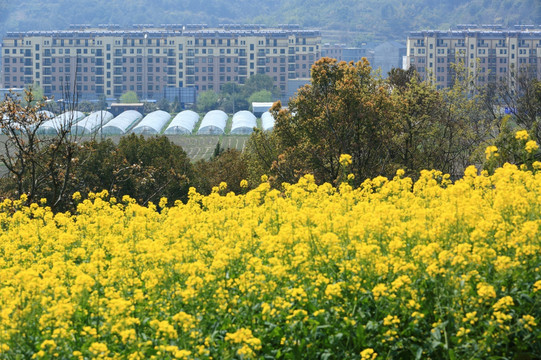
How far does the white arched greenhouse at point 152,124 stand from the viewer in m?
99.7

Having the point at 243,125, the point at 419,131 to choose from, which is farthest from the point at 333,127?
the point at 243,125

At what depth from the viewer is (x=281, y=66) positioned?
558 ft

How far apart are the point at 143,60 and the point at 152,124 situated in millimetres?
68105

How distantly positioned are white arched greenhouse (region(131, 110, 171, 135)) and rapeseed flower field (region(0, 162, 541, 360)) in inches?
3564

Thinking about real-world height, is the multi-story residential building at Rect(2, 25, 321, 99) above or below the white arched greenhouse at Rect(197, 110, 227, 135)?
above

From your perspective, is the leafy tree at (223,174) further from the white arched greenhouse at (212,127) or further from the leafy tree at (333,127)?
the white arched greenhouse at (212,127)

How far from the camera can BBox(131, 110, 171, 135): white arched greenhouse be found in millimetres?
99688

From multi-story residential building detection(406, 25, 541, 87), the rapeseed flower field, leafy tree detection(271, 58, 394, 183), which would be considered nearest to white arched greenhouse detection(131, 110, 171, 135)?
multi-story residential building detection(406, 25, 541, 87)

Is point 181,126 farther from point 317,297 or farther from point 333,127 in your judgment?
point 317,297

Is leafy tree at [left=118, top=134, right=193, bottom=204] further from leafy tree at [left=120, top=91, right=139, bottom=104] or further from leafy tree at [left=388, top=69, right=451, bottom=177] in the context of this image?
leafy tree at [left=120, top=91, right=139, bottom=104]

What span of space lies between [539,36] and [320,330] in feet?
544

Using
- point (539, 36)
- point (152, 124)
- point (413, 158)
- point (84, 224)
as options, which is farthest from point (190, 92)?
point (84, 224)

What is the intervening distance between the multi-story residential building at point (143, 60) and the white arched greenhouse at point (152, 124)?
52.6 metres

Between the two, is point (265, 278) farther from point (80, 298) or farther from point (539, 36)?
point (539, 36)
